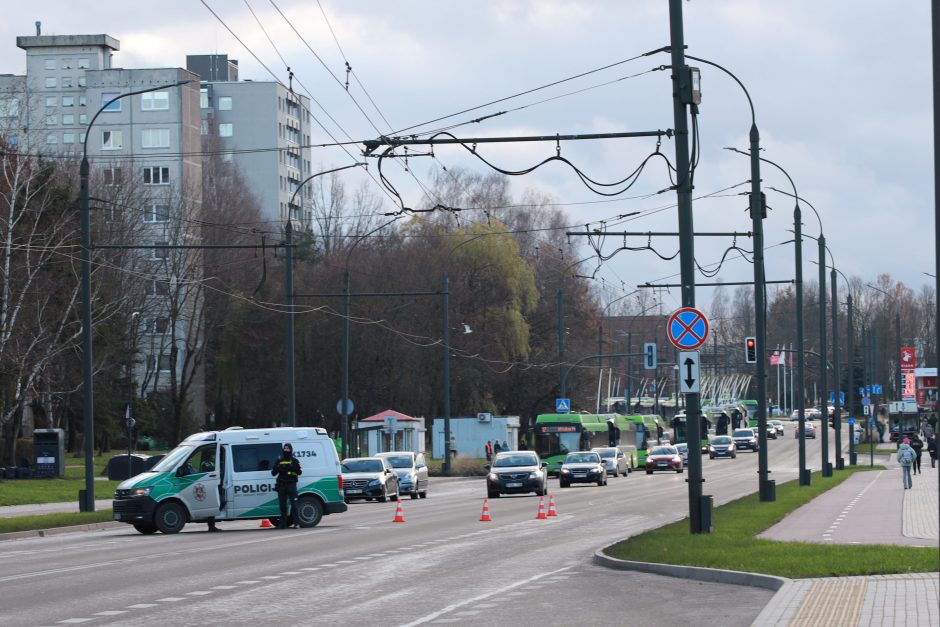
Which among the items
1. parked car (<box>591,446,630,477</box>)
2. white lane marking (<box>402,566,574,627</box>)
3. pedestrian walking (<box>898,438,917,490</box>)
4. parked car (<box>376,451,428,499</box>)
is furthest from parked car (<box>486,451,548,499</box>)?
white lane marking (<box>402,566,574,627</box>)

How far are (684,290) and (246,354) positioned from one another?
59.4 meters

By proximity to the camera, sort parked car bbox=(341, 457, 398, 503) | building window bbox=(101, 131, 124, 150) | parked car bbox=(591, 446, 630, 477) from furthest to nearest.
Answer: building window bbox=(101, 131, 124, 150) < parked car bbox=(591, 446, 630, 477) < parked car bbox=(341, 457, 398, 503)

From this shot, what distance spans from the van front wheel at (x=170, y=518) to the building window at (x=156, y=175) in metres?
74.2

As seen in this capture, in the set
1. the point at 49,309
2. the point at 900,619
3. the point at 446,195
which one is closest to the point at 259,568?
the point at 900,619

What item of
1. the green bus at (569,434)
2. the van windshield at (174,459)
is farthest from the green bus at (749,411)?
the van windshield at (174,459)

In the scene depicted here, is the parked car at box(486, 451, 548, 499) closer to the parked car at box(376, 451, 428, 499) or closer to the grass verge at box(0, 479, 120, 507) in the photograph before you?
the parked car at box(376, 451, 428, 499)

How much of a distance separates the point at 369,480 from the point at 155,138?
2645 inches

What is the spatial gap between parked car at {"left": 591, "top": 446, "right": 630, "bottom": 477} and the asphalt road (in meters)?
35.0

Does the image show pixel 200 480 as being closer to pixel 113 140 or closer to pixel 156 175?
pixel 156 175

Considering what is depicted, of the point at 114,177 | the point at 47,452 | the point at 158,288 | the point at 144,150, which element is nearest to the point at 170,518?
the point at 47,452

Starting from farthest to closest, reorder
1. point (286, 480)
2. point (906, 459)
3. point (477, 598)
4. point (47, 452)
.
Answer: point (47, 452), point (906, 459), point (286, 480), point (477, 598)

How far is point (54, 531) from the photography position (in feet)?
98.8

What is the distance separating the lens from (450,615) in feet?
45.4

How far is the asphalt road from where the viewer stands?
13977 millimetres
